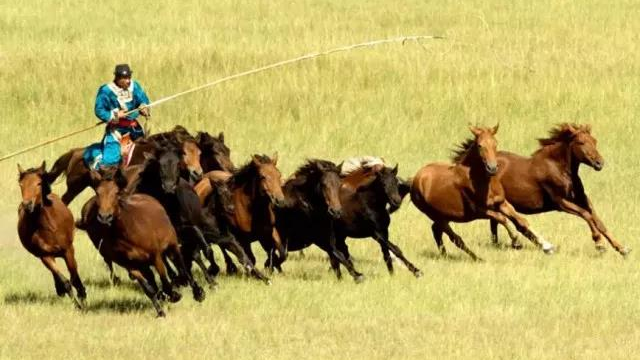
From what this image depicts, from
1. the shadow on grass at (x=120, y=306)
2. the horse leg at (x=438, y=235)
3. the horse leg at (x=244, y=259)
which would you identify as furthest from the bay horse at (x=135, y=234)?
the horse leg at (x=438, y=235)

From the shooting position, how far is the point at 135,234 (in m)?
13.4

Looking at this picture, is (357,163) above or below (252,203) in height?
below

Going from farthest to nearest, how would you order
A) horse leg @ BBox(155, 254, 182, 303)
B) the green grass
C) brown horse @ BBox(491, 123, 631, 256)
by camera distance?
1. brown horse @ BBox(491, 123, 631, 256)
2. horse leg @ BBox(155, 254, 182, 303)
3. the green grass

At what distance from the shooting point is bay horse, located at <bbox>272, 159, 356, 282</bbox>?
15289 millimetres

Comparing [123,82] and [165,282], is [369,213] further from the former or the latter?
[123,82]

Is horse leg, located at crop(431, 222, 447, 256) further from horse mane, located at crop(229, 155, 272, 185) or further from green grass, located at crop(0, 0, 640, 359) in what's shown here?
horse mane, located at crop(229, 155, 272, 185)

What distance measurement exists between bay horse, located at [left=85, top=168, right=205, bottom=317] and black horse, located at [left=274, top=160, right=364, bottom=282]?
6.65 ft

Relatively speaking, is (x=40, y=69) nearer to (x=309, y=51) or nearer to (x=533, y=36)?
(x=309, y=51)

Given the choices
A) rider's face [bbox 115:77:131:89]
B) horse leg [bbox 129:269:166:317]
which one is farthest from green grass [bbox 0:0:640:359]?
rider's face [bbox 115:77:131:89]

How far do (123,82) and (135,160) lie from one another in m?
0.80

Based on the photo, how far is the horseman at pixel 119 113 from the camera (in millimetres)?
16375

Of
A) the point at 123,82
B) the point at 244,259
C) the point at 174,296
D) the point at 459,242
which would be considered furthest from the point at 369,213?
the point at 123,82

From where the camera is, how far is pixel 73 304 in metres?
14.0

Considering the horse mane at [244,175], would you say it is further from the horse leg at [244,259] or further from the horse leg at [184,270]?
the horse leg at [184,270]
